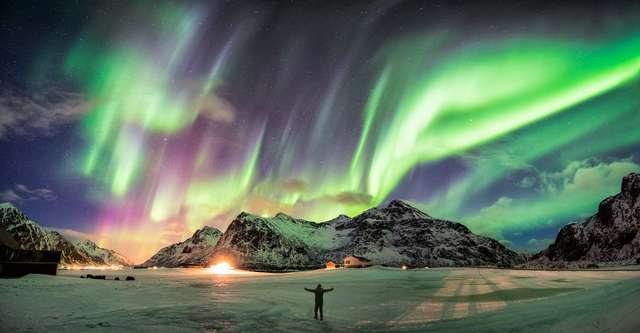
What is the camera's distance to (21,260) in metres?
45.0

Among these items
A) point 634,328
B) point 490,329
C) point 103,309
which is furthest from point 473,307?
point 103,309

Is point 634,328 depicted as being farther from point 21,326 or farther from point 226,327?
point 21,326

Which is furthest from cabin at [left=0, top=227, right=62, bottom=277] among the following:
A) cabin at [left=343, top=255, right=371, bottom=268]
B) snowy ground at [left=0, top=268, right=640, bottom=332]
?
cabin at [left=343, top=255, right=371, bottom=268]

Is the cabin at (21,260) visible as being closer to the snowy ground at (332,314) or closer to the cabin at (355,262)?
the snowy ground at (332,314)

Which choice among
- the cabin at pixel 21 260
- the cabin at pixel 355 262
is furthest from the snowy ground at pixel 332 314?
the cabin at pixel 355 262

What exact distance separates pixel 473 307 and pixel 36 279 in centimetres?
4168

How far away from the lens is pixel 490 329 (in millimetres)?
13641

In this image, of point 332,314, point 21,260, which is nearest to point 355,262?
point 21,260

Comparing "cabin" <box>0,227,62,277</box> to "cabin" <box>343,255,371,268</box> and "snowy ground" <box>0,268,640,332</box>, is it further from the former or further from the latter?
"cabin" <box>343,255,371,268</box>

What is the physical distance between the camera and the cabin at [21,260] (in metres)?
42.1

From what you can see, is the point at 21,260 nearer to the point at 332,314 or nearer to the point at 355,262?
the point at 332,314

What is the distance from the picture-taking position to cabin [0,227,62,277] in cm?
4209

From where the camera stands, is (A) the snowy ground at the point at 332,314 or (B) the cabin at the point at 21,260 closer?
(A) the snowy ground at the point at 332,314

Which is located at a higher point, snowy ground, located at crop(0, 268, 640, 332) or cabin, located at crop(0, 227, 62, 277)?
cabin, located at crop(0, 227, 62, 277)
